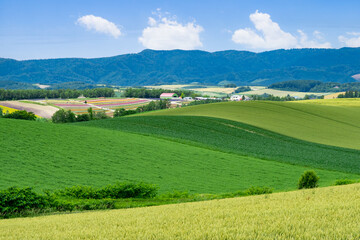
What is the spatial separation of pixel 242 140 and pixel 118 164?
2844 cm

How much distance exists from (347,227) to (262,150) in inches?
1741

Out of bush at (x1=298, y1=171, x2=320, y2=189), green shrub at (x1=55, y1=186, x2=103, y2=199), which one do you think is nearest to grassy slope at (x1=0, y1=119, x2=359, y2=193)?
bush at (x1=298, y1=171, x2=320, y2=189)

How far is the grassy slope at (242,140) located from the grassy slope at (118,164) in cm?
527

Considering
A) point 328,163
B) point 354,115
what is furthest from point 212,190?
point 354,115

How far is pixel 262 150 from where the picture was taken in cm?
5188

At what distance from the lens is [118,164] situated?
36.1 m

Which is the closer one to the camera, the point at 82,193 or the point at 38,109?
the point at 82,193

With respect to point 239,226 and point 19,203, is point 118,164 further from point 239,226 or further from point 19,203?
point 239,226

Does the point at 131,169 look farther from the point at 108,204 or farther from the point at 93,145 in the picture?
the point at 108,204

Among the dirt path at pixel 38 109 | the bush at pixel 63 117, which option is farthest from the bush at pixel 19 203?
the dirt path at pixel 38 109

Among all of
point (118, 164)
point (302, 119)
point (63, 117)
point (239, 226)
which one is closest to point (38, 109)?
point (63, 117)

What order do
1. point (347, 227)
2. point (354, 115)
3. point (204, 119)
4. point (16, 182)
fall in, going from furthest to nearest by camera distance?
point (354, 115)
point (204, 119)
point (16, 182)
point (347, 227)

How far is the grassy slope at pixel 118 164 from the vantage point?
30.0 meters

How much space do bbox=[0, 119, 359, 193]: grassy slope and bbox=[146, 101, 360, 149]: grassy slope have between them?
27.9 meters
